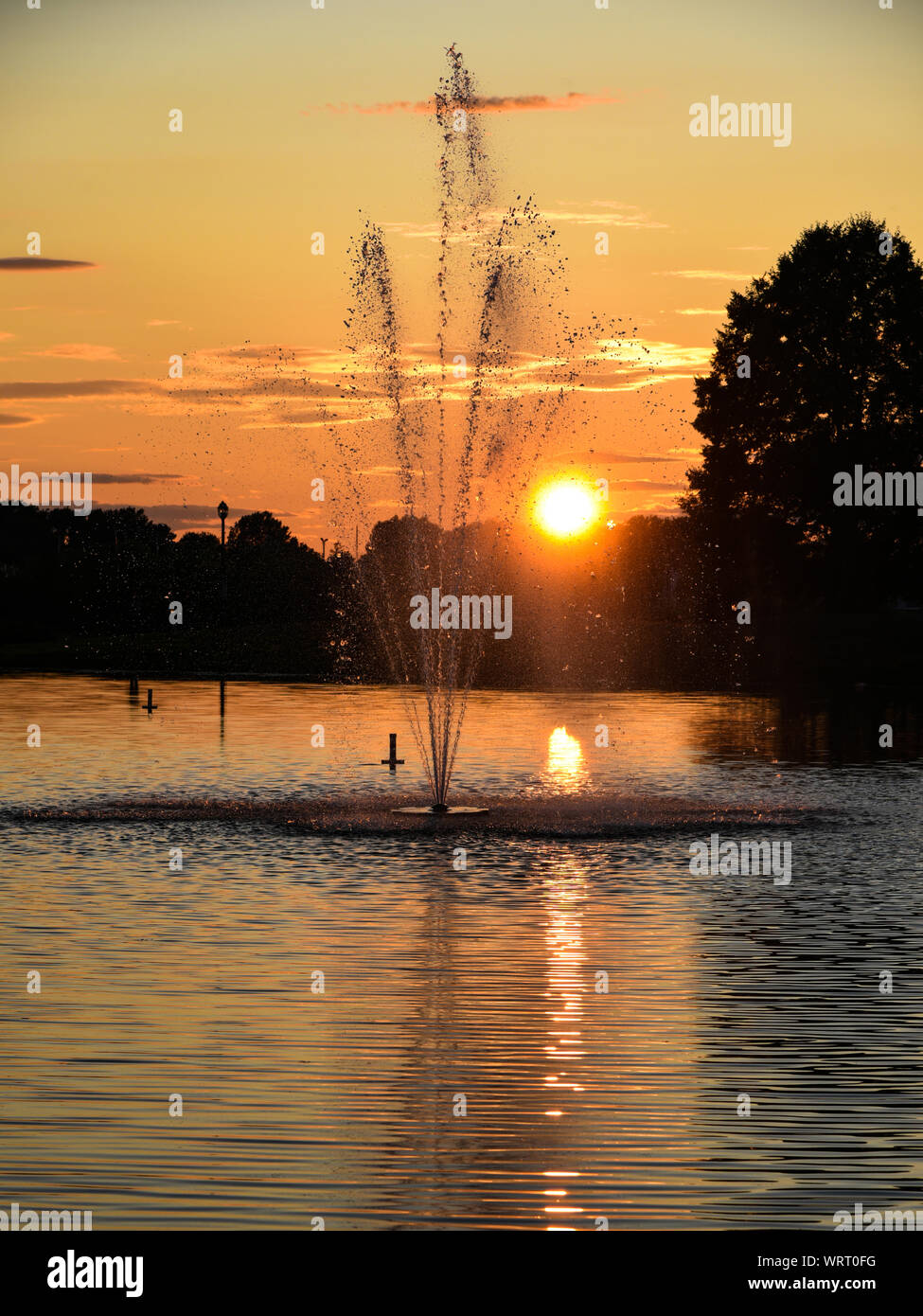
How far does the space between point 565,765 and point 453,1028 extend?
2010 centimetres

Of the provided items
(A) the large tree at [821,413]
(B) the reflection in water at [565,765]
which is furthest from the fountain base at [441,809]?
(A) the large tree at [821,413]

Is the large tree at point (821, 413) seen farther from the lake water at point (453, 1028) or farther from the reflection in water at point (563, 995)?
the reflection in water at point (563, 995)

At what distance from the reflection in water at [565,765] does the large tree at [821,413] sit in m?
40.8

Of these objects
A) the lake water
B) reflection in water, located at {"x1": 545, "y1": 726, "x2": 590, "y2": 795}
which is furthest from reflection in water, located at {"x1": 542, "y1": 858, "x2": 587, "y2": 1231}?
reflection in water, located at {"x1": 545, "y1": 726, "x2": 590, "y2": 795}

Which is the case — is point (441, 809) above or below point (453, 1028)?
above

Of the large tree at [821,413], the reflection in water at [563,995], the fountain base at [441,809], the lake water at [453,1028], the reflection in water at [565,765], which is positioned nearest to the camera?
the lake water at [453,1028]

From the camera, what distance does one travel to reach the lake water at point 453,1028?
8219mm

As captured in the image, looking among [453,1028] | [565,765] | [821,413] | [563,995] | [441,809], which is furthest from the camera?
[821,413]

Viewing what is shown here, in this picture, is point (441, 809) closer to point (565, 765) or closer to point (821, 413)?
point (565, 765)

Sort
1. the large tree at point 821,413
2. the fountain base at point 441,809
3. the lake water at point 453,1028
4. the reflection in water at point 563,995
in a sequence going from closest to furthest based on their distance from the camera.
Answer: the lake water at point 453,1028
the reflection in water at point 563,995
the fountain base at point 441,809
the large tree at point 821,413

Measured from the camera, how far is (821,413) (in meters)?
78.5

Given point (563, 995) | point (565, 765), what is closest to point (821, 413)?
point (565, 765)
